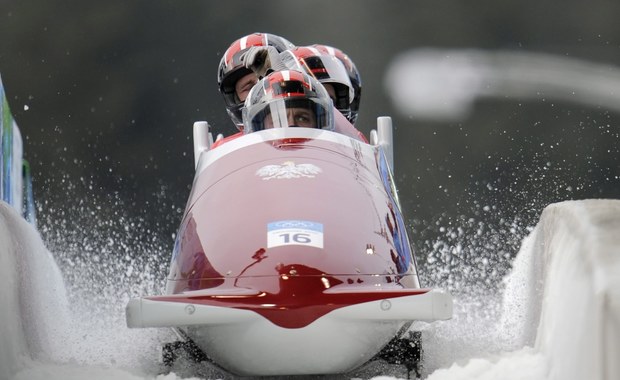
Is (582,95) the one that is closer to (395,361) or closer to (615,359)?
(395,361)

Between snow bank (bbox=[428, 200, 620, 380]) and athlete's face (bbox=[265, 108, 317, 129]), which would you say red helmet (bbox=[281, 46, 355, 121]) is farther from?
snow bank (bbox=[428, 200, 620, 380])

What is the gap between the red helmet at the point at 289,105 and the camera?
432 centimetres

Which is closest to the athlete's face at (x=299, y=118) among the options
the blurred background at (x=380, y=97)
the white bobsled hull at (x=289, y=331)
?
the white bobsled hull at (x=289, y=331)

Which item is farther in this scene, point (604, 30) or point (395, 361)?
point (604, 30)

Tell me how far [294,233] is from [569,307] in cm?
86

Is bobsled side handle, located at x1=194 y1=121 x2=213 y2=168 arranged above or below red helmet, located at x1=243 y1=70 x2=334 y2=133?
above

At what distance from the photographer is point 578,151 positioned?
25.8ft

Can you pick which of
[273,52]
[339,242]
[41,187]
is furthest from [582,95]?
[339,242]

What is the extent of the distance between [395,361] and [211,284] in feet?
2.13

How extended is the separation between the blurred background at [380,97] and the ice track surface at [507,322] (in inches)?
126

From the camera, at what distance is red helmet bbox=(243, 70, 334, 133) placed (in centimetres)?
432

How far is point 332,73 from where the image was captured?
6.15 metres

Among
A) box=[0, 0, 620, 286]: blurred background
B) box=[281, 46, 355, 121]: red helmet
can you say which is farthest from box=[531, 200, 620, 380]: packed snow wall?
box=[0, 0, 620, 286]: blurred background

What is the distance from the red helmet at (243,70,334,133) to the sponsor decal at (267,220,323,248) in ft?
2.68
